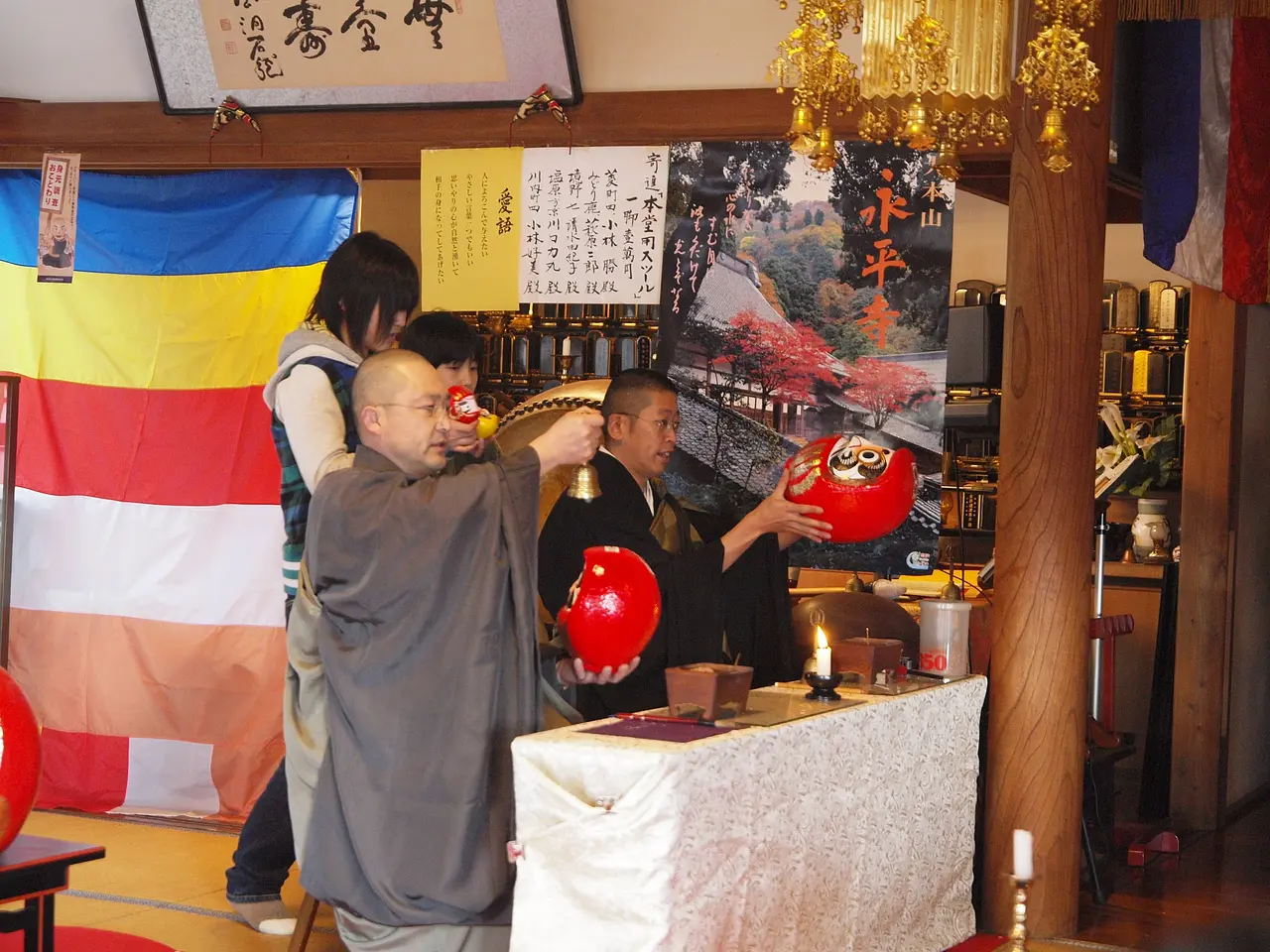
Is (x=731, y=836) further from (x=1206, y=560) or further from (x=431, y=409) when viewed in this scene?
(x=1206, y=560)

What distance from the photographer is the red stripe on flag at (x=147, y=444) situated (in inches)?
215

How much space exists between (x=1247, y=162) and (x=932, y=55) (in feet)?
10.2

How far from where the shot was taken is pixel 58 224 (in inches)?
222

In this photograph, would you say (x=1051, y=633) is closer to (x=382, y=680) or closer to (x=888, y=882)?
(x=888, y=882)

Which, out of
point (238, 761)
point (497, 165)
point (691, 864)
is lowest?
point (238, 761)

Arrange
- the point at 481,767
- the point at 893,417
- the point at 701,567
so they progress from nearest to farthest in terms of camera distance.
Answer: the point at 481,767
the point at 701,567
the point at 893,417

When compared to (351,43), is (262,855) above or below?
below

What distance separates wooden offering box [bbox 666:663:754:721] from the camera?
301 centimetres

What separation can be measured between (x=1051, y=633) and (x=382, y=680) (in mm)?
2060

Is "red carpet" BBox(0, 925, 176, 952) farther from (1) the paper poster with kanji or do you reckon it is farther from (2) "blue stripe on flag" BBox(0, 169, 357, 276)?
(2) "blue stripe on flag" BBox(0, 169, 357, 276)

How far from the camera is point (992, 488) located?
10047 millimetres

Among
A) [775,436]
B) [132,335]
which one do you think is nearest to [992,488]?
[775,436]

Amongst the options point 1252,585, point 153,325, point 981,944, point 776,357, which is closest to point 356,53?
point 153,325

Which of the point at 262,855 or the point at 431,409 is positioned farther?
the point at 262,855
